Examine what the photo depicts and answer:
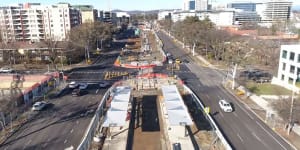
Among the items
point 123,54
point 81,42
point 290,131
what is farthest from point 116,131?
point 123,54

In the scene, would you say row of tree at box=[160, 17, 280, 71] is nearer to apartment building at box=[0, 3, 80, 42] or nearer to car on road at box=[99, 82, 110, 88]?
car on road at box=[99, 82, 110, 88]

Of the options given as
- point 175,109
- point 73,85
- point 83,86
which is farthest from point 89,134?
point 73,85

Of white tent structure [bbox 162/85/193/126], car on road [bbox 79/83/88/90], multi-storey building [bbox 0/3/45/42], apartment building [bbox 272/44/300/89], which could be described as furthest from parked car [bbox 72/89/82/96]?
multi-storey building [bbox 0/3/45/42]

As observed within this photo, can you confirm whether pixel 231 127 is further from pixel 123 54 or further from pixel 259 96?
pixel 123 54

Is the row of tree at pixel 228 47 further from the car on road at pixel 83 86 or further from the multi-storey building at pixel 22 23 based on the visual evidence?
the multi-storey building at pixel 22 23

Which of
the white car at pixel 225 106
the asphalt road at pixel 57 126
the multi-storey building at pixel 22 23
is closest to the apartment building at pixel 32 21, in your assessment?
the multi-storey building at pixel 22 23
